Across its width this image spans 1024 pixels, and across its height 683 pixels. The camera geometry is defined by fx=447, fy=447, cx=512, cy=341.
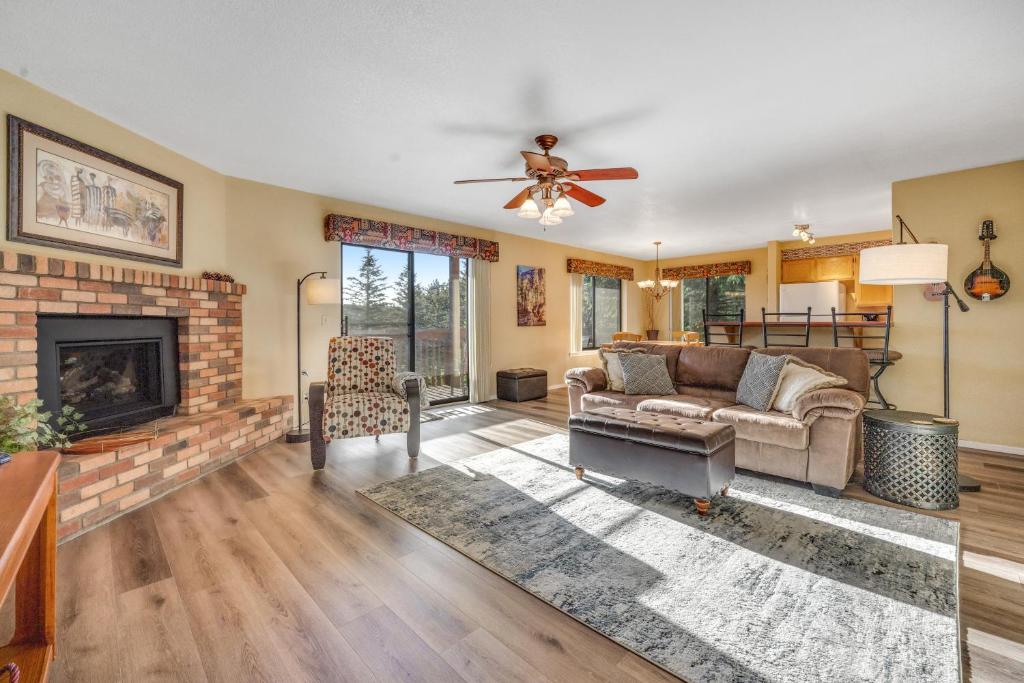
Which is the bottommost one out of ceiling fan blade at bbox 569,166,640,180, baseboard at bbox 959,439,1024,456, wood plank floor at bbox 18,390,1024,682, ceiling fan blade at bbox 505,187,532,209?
wood plank floor at bbox 18,390,1024,682

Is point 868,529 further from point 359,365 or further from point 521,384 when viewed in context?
point 521,384

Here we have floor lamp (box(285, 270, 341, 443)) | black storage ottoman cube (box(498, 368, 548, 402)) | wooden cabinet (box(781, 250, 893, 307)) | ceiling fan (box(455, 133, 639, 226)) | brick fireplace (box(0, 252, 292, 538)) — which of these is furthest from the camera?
wooden cabinet (box(781, 250, 893, 307))

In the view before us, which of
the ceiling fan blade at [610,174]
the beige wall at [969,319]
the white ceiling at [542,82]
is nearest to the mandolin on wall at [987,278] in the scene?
the beige wall at [969,319]

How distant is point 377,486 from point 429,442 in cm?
113

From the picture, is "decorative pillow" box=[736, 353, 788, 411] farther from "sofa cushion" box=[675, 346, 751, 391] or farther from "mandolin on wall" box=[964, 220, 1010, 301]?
"mandolin on wall" box=[964, 220, 1010, 301]

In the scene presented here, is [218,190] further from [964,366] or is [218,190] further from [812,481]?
[964,366]

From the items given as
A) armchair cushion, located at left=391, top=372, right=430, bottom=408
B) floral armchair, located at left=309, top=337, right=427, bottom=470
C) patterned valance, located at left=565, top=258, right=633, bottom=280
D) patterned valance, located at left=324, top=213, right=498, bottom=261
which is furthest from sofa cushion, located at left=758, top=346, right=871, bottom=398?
patterned valance, located at left=565, top=258, right=633, bottom=280

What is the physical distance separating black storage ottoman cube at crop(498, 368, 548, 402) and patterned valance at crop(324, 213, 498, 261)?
1642 millimetres

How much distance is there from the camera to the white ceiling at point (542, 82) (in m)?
1.98

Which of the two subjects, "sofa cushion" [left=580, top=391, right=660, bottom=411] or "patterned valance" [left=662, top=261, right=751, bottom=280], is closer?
"sofa cushion" [left=580, top=391, right=660, bottom=411]

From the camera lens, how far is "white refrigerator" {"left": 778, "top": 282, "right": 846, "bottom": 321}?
6.76 meters

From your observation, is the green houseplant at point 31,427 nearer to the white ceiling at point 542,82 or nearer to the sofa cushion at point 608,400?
the white ceiling at point 542,82

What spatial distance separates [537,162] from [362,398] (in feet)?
7.37

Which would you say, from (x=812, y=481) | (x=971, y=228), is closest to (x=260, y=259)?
(x=812, y=481)
